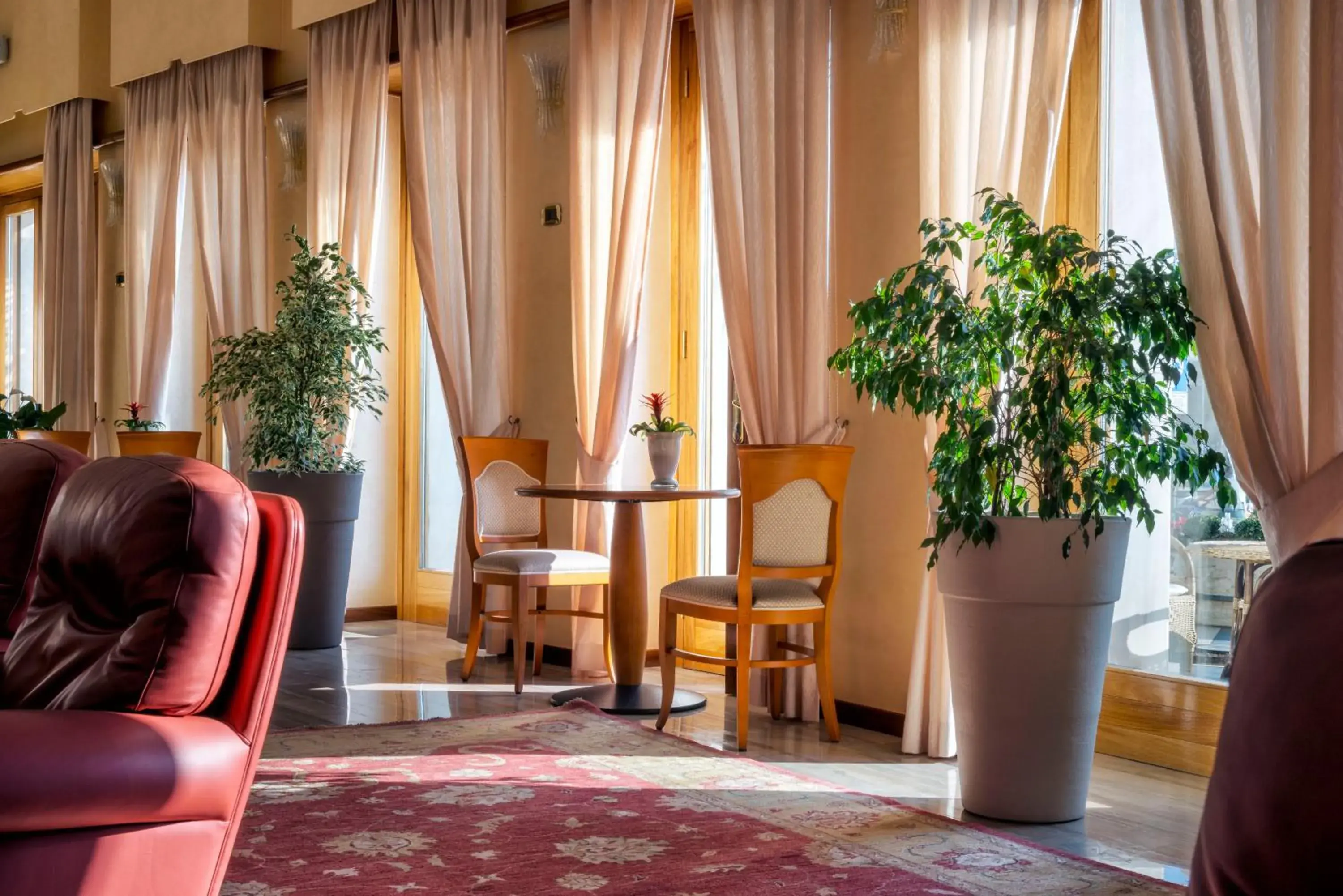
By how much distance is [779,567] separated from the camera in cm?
484

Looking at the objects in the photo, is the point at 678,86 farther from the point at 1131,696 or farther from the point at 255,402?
the point at 1131,696

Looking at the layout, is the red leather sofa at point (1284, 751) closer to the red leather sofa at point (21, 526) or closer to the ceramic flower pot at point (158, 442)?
the red leather sofa at point (21, 526)

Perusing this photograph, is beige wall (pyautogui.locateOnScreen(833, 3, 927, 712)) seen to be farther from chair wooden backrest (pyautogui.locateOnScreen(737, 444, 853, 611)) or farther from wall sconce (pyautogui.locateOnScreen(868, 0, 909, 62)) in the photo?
chair wooden backrest (pyautogui.locateOnScreen(737, 444, 853, 611))

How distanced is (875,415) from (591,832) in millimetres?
2189

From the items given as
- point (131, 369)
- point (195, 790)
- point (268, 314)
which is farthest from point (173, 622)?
point (131, 369)

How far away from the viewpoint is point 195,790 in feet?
7.13

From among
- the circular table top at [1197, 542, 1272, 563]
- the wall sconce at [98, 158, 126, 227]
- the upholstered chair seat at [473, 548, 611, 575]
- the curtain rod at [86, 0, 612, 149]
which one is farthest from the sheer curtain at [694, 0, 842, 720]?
the wall sconce at [98, 158, 126, 227]

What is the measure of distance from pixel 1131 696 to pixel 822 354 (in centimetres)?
166

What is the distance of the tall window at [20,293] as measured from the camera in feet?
39.5

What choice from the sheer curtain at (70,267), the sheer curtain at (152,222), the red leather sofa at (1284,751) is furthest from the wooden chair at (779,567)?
the sheer curtain at (70,267)

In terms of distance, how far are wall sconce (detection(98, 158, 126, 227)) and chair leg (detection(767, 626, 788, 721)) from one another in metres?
7.15

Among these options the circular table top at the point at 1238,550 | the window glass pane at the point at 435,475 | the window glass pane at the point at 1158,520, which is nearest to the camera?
the circular table top at the point at 1238,550

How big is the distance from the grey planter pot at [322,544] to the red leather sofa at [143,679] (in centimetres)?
427

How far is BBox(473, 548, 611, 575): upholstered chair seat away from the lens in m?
5.54
